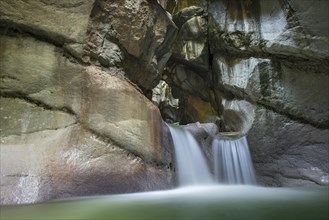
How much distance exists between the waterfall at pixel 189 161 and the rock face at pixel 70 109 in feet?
3.21

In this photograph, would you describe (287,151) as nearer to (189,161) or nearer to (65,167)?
(189,161)

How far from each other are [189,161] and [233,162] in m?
1.98

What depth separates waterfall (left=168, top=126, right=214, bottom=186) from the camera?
785cm

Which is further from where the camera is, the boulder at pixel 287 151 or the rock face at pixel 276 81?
the rock face at pixel 276 81

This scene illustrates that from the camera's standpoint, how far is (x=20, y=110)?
5418mm

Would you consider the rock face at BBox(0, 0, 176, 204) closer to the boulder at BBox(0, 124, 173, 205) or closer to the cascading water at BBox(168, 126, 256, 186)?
the boulder at BBox(0, 124, 173, 205)

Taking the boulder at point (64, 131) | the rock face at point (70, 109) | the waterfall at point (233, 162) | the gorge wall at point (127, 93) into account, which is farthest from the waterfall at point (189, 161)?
the boulder at point (64, 131)

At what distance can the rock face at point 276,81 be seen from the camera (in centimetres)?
881

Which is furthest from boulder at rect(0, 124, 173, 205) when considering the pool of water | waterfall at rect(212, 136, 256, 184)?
waterfall at rect(212, 136, 256, 184)

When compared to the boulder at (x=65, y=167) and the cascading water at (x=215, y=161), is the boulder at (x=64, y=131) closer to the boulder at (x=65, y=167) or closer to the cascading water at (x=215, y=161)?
the boulder at (x=65, y=167)

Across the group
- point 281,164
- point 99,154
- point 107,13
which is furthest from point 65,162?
point 281,164

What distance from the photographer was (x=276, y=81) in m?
9.87

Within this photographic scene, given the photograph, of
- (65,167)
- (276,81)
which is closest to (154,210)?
(65,167)

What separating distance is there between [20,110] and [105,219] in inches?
118
